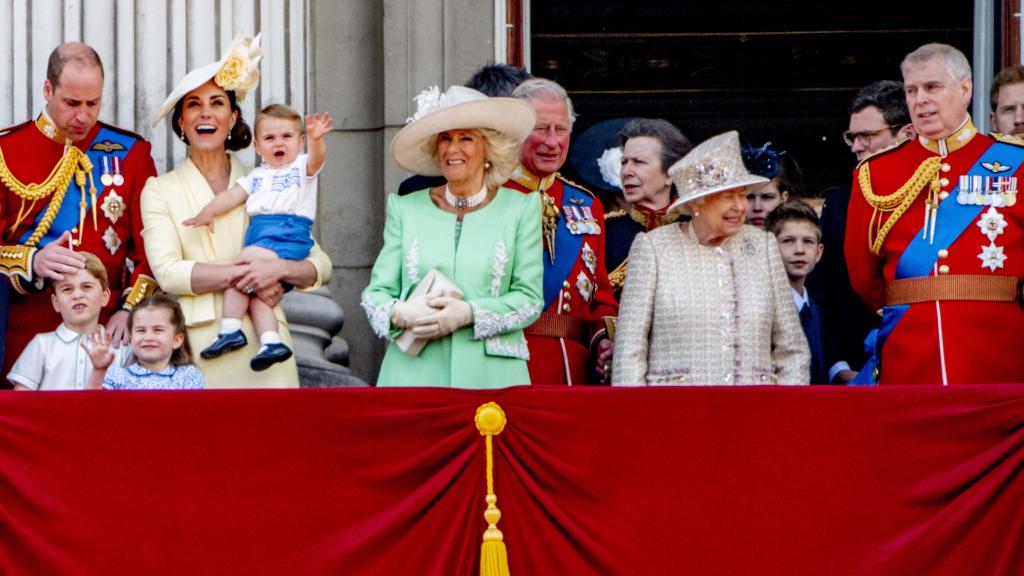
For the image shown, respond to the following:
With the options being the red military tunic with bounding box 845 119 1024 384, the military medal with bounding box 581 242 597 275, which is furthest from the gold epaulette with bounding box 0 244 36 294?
the red military tunic with bounding box 845 119 1024 384

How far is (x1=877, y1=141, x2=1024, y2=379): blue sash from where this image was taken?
7.90m

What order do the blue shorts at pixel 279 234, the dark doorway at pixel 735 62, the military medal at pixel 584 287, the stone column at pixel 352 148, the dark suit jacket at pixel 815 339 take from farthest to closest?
the dark doorway at pixel 735 62, the stone column at pixel 352 148, the dark suit jacket at pixel 815 339, the military medal at pixel 584 287, the blue shorts at pixel 279 234

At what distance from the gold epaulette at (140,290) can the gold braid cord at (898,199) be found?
247 cm

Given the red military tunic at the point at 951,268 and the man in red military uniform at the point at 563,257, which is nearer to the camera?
the red military tunic at the point at 951,268

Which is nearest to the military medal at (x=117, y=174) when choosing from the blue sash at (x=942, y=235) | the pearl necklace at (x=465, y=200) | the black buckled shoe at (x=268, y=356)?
the black buckled shoe at (x=268, y=356)

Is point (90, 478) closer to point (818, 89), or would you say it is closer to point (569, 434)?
point (569, 434)

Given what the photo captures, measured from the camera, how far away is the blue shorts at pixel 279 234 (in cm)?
788

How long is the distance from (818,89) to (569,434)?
16.8ft

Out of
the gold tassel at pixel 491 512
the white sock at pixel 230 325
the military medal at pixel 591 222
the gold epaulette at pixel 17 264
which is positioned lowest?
the gold tassel at pixel 491 512

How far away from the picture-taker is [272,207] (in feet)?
25.8

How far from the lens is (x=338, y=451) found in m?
7.17

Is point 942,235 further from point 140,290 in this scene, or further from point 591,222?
point 140,290

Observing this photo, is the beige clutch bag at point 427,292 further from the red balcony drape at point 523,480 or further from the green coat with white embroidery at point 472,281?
the red balcony drape at point 523,480

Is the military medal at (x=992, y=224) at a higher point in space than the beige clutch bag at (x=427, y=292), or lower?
higher
